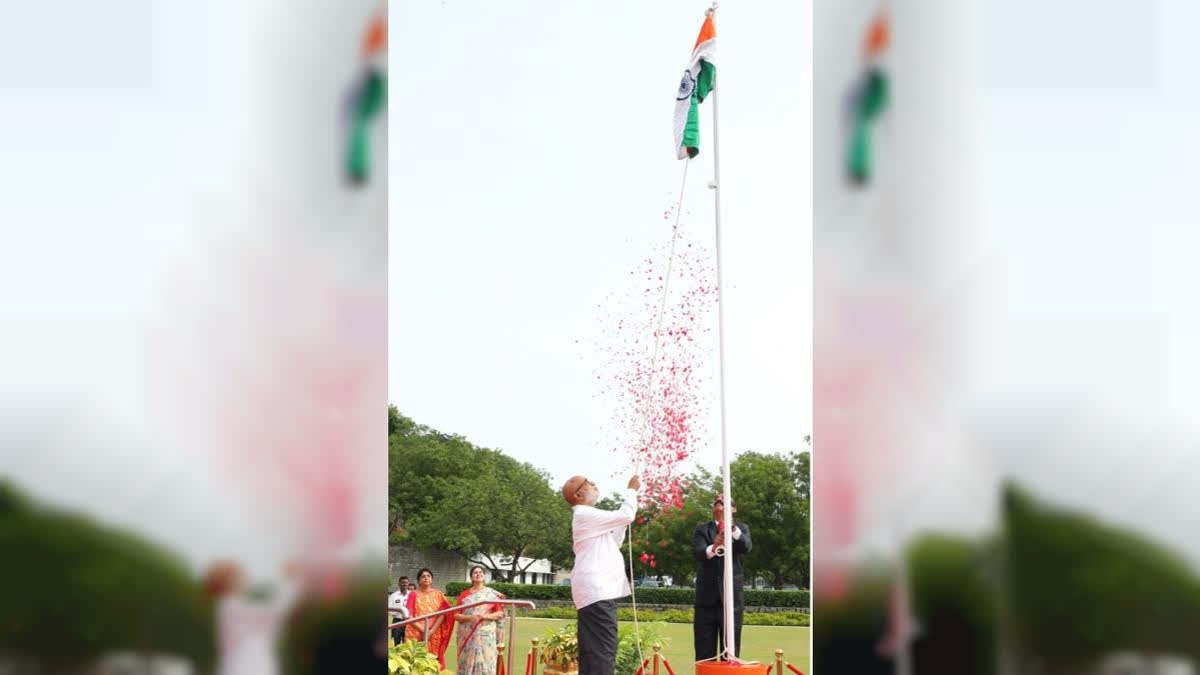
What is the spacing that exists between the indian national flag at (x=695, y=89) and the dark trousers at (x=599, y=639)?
1.91 meters

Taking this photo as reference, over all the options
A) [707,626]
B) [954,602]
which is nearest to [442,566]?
[707,626]

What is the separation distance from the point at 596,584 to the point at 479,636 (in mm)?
2098

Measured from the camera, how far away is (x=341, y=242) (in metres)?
2.24

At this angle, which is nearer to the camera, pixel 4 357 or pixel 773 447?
pixel 4 357

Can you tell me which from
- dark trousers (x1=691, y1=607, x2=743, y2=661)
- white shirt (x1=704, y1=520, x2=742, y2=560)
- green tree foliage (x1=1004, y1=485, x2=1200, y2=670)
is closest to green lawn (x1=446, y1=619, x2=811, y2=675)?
dark trousers (x1=691, y1=607, x2=743, y2=661)

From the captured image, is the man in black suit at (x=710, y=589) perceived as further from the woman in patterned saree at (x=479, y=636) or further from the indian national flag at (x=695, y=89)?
the indian national flag at (x=695, y=89)

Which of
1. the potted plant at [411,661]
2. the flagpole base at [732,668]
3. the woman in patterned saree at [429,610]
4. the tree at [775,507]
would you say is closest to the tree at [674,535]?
the tree at [775,507]

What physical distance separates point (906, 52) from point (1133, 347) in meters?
0.85

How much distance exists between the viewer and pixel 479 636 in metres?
5.81

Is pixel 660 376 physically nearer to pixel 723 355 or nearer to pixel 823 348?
pixel 723 355

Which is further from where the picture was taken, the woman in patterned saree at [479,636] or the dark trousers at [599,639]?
the woman in patterned saree at [479,636]

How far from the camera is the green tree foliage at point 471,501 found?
57.4 feet

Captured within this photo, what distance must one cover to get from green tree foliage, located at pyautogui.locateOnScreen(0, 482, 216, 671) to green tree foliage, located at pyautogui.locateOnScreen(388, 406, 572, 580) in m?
15.8

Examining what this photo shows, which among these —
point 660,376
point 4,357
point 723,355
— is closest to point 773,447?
point 660,376
